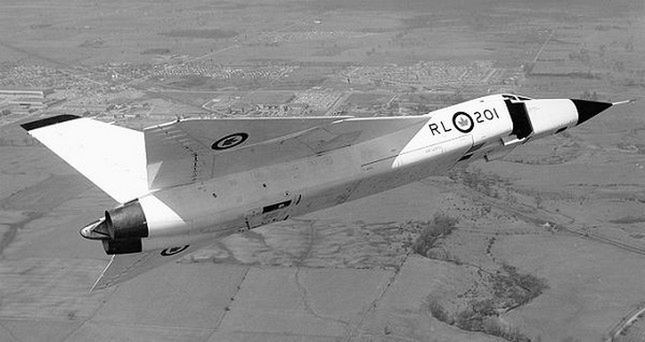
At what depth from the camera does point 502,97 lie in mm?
28359

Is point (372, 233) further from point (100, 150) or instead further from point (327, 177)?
point (100, 150)

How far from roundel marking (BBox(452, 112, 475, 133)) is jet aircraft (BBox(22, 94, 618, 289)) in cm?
4

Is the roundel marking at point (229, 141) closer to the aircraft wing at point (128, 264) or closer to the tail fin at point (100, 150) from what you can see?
the tail fin at point (100, 150)

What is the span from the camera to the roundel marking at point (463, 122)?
2669 centimetres

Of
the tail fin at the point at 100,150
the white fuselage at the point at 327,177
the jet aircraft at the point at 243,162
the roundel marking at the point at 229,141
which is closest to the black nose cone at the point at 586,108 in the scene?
the jet aircraft at the point at 243,162

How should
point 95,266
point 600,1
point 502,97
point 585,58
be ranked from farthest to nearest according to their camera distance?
point 600,1 < point 585,58 < point 95,266 < point 502,97

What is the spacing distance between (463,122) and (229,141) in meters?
9.94

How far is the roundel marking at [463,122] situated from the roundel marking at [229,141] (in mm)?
8987

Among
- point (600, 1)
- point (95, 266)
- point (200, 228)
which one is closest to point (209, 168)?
point (200, 228)

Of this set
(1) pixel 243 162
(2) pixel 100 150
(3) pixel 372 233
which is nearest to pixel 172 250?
(1) pixel 243 162

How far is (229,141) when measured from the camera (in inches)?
820

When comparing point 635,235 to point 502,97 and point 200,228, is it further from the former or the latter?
point 200,228

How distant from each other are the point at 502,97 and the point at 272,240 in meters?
26.0

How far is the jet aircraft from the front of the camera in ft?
69.7
